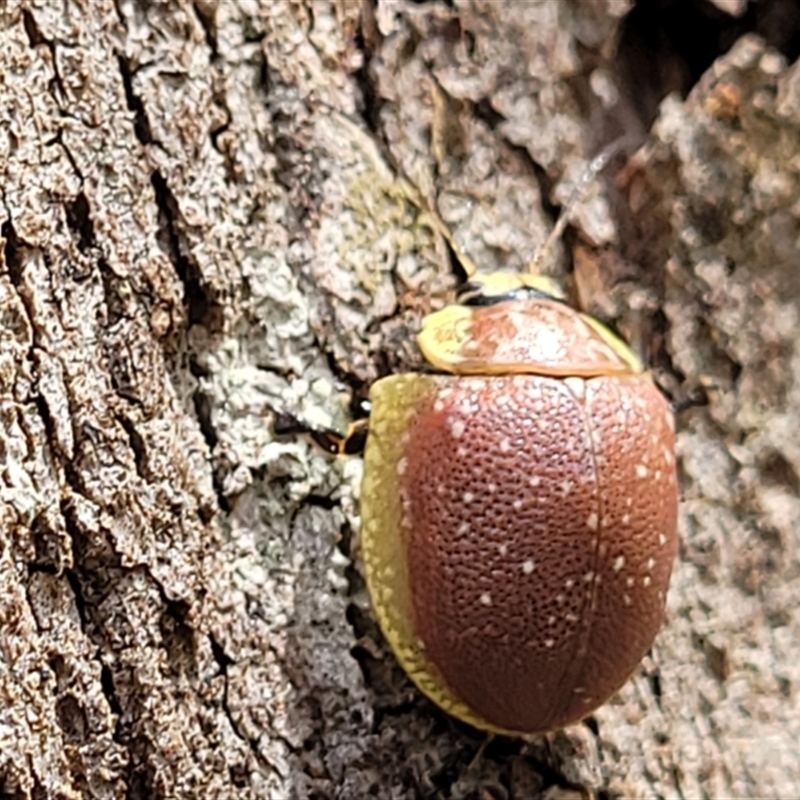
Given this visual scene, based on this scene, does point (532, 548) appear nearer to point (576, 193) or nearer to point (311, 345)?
point (311, 345)

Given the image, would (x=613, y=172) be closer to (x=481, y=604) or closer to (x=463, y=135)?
(x=463, y=135)

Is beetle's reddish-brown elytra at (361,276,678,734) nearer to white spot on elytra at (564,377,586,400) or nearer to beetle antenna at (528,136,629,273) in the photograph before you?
white spot on elytra at (564,377,586,400)

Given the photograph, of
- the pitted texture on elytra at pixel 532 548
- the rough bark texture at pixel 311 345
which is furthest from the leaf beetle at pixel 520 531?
the rough bark texture at pixel 311 345

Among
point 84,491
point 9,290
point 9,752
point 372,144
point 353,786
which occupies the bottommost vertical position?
point 353,786

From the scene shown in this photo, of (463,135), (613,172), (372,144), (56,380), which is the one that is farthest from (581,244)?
(56,380)

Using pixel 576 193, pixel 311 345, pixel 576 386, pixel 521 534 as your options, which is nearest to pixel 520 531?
pixel 521 534

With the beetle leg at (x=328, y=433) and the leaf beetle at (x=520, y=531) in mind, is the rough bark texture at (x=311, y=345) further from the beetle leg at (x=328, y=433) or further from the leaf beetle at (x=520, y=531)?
the leaf beetle at (x=520, y=531)
